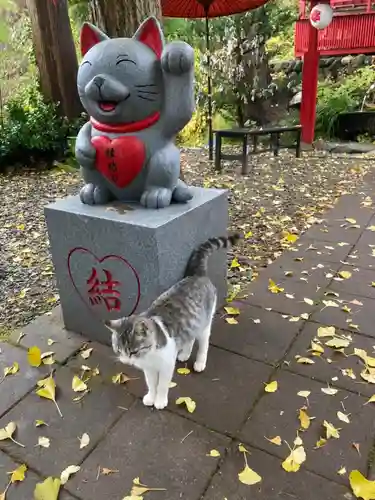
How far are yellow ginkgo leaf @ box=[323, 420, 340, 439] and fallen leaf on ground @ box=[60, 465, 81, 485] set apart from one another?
1.07 m

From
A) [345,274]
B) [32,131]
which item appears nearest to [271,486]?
[345,274]

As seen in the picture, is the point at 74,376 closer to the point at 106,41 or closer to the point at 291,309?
the point at 291,309

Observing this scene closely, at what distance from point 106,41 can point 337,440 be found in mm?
2191

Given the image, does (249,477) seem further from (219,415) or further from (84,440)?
(84,440)

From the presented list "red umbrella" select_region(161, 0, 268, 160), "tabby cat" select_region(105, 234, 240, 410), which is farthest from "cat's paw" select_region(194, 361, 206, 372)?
"red umbrella" select_region(161, 0, 268, 160)

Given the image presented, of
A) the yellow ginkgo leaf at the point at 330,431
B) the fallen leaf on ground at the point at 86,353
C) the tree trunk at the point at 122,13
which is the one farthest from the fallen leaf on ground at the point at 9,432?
the tree trunk at the point at 122,13

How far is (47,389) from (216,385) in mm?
858

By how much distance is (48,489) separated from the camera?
157cm

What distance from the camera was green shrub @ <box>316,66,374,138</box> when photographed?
973 centimetres

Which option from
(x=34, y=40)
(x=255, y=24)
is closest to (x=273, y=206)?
(x=34, y=40)

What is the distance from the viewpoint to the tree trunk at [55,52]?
6.74 metres

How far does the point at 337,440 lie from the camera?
1.76 meters

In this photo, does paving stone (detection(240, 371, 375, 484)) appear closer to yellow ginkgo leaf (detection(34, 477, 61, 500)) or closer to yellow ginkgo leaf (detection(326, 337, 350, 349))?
yellow ginkgo leaf (detection(326, 337, 350, 349))

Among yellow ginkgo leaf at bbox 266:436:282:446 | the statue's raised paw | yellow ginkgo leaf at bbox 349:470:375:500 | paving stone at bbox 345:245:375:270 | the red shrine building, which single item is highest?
the red shrine building
